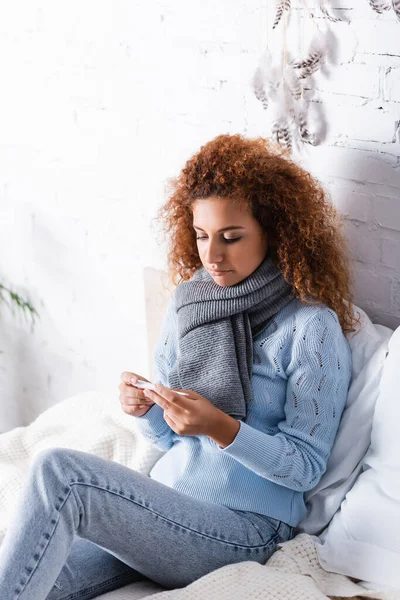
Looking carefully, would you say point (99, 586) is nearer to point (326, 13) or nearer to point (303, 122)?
point (303, 122)

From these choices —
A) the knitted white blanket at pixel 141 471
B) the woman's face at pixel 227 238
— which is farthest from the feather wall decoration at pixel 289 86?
the knitted white blanket at pixel 141 471

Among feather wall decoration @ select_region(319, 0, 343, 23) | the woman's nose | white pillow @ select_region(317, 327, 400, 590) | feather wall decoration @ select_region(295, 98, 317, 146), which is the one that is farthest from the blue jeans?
feather wall decoration @ select_region(319, 0, 343, 23)

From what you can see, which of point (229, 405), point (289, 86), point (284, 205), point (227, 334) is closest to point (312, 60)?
point (289, 86)

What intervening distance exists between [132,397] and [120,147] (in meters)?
0.78

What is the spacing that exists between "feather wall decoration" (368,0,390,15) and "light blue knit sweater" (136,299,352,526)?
1.76 ft

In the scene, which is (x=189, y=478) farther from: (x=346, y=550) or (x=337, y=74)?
(x=337, y=74)

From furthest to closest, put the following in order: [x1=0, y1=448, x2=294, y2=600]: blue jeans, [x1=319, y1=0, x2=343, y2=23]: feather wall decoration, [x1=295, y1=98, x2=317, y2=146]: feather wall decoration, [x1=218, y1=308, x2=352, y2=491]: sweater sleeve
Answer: [x1=295, y1=98, x2=317, y2=146]: feather wall decoration → [x1=319, y1=0, x2=343, y2=23]: feather wall decoration → [x1=218, y1=308, x2=352, y2=491]: sweater sleeve → [x1=0, y1=448, x2=294, y2=600]: blue jeans

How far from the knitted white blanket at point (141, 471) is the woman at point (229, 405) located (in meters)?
0.06

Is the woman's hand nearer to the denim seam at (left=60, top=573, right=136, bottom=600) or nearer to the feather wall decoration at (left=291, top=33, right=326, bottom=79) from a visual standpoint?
the denim seam at (left=60, top=573, right=136, bottom=600)

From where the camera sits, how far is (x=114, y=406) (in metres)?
2.01

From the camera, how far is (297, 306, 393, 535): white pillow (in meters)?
1.55

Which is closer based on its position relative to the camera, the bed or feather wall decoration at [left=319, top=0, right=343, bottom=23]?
the bed

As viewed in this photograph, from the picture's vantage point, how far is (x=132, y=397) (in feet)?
5.25

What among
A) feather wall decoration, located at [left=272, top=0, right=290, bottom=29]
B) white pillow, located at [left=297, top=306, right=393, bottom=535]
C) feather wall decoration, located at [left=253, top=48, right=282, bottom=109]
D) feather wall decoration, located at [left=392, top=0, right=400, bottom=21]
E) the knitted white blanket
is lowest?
the knitted white blanket
